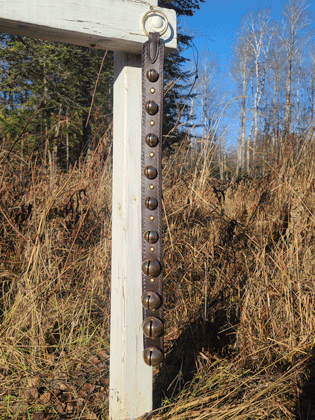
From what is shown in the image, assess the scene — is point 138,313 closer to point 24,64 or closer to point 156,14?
point 156,14

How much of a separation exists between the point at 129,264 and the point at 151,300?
0.17 metres

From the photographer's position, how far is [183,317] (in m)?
2.29

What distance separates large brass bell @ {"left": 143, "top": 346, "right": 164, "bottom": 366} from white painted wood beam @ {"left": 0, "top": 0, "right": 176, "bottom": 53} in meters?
1.18

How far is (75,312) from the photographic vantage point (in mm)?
2293

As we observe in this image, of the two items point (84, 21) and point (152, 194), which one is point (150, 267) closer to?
point (152, 194)

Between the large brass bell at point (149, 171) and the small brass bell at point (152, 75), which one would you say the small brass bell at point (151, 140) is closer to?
the large brass bell at point (149, 171)

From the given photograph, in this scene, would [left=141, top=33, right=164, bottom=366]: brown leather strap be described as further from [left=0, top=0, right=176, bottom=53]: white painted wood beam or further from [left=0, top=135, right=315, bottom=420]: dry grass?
[left=0, top=135, right=315, bottom=420]: dry grass

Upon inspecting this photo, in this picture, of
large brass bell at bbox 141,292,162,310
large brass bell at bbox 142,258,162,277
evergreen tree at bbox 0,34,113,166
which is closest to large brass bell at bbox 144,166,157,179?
large brass bell at bbox 142,258,162,277

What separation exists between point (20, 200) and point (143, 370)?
4.94 feet

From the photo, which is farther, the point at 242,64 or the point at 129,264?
the point at 242,64

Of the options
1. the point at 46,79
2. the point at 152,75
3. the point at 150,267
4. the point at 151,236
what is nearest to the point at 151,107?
the point at 152,75

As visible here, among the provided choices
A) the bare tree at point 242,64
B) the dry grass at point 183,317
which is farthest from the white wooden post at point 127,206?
the bare tree at point 242,64

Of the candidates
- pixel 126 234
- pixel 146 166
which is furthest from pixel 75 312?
pixel 146 166

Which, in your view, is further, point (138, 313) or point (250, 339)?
point (250, 339)
